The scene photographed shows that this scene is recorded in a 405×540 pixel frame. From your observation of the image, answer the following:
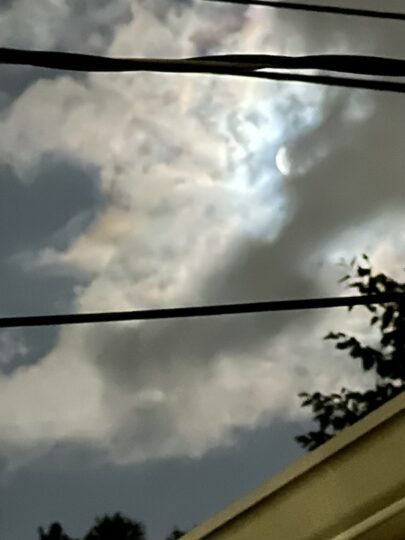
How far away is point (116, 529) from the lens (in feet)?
12.6

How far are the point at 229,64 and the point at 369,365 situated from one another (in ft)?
6.28

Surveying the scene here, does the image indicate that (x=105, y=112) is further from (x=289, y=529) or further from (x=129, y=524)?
(x=289, y=529)

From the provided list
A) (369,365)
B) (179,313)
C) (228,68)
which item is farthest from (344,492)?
(369,365)

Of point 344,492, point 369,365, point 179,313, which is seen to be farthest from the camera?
point 369,365

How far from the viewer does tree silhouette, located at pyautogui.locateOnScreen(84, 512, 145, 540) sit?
3.73 metres

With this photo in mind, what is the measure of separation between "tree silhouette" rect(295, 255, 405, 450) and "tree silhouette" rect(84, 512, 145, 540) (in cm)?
73

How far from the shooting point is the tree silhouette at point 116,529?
373cm

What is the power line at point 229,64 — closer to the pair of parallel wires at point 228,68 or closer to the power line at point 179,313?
the pair of parallel wires at point 228,68

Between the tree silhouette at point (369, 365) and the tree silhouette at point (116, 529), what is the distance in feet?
2.40

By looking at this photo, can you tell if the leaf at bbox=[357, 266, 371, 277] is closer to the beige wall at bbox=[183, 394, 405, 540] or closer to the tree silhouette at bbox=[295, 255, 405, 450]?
the tree silhouette at bbox=[295, 255, 405, 450]

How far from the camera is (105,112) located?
448 cm

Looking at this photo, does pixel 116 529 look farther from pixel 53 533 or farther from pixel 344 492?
pixel 344 492

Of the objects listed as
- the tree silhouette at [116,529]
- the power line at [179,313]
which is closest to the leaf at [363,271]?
the tree silhouette at [116,529]

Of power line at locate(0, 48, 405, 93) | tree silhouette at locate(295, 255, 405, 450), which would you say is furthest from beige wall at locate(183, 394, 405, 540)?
tree silhouette at locate(295, 255, 405, 450)
